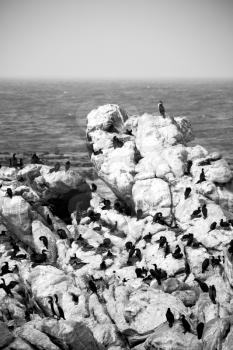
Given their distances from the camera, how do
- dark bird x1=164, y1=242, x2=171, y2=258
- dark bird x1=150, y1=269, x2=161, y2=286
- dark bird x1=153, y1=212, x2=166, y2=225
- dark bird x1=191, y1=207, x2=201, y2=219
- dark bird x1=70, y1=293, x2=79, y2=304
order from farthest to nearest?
dark bird x1=153, y1=212, x2=166, y2=225
dark bird x1=191, y1=207, x2=201, y2=219
dark bird x1=164, y1=242, x2=171, y2=258
dark bird x1=150, y1=269, x2=161, y2=286
dark bird x1=70, y1=293, x2=79, y2=304

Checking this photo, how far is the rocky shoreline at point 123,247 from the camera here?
23156 millimetres

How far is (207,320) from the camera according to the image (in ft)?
80.4

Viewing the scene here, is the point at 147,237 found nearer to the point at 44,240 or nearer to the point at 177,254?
the point at 177,254

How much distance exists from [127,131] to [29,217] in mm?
14298

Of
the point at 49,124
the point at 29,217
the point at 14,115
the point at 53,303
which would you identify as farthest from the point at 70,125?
the point at 53,303

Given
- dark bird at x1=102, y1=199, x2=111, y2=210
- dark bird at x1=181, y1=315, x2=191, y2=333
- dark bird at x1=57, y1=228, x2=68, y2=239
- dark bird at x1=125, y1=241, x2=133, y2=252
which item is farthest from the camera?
dark bird at x1=102, y1=199, x2=111, y2=210

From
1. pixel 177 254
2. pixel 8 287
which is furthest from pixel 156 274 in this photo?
pixel 8 287

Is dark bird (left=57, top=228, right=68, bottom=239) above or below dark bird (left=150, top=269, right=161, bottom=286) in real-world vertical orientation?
above

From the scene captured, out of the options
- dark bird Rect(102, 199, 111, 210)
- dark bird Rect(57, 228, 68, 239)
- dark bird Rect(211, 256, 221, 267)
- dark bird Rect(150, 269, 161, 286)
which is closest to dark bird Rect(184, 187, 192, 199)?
dark bird Rect(211, 256, 221, 267)

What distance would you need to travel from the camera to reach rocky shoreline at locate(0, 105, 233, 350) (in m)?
23.2

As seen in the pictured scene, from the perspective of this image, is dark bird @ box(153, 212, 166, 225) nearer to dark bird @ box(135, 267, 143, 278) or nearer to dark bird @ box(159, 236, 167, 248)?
dark bird @ box(159, 236, 167, 248)


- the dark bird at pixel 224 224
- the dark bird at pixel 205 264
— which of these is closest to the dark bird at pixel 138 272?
the dark bird at pixel 205 264

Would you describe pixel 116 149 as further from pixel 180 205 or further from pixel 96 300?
pixel 96 300

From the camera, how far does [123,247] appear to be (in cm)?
3416
